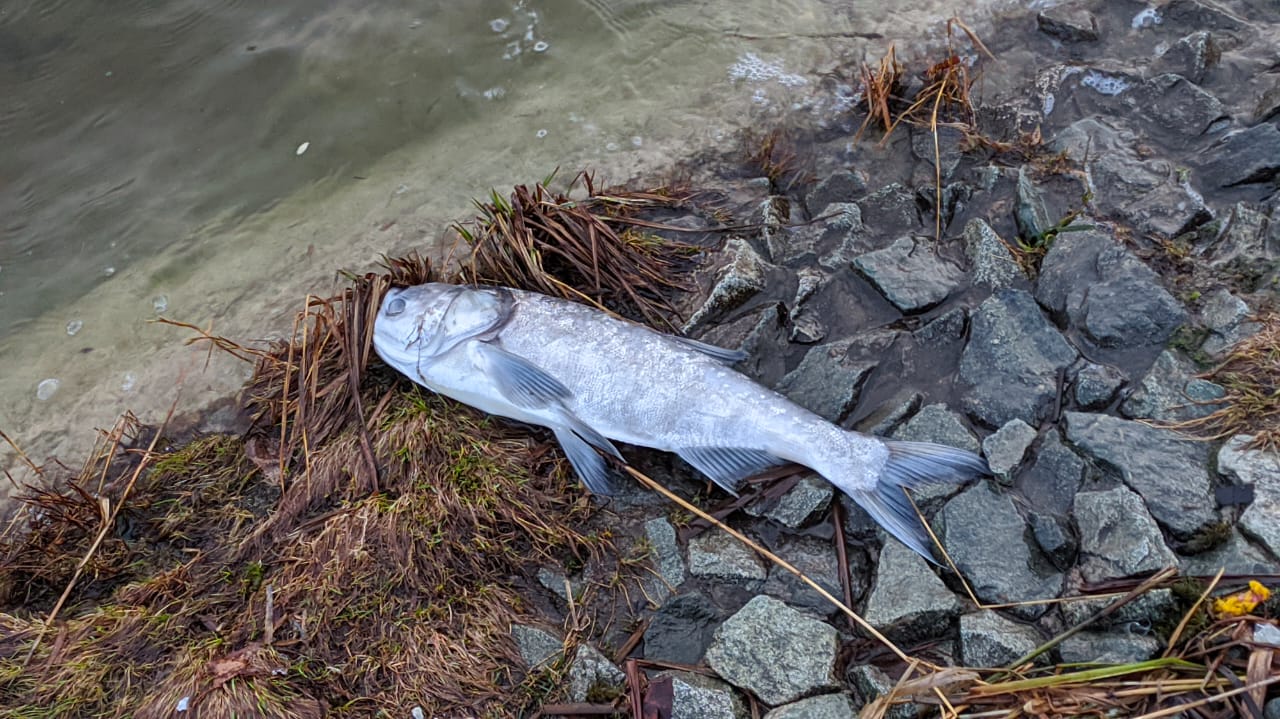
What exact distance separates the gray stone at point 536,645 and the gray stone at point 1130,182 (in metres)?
3.13

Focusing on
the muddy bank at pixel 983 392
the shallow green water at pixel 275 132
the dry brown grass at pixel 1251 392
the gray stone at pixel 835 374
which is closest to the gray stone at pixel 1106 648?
the muddy bank at pixel 983 392

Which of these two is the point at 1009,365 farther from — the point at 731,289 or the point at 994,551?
the point at 731,289

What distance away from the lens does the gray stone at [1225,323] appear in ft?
12.0

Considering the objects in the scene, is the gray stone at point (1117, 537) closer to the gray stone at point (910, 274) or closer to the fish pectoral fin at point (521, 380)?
the gray stone at point (910, 274)

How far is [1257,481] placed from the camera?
324 centimetres

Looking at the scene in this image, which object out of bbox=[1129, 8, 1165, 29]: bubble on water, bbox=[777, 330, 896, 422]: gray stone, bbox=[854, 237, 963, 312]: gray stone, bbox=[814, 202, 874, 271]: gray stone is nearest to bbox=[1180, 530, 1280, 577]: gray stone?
bbox=[777, 330, 896, 422]: gray stone

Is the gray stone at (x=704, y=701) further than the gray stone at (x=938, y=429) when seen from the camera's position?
No

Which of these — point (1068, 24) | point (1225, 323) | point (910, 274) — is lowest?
point (910, 274)

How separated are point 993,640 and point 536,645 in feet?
6.11

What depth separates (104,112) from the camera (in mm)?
6395

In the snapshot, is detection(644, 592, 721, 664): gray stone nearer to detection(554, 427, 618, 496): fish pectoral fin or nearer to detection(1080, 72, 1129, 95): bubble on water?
detection(554, 427, 618, 496): fish pectoral fin

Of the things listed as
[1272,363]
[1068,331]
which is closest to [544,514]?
[1068,331]

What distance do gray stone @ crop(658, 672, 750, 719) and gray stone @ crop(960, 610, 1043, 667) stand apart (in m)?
0.91

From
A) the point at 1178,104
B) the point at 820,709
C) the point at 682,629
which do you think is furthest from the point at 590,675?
the point at 1178,104
